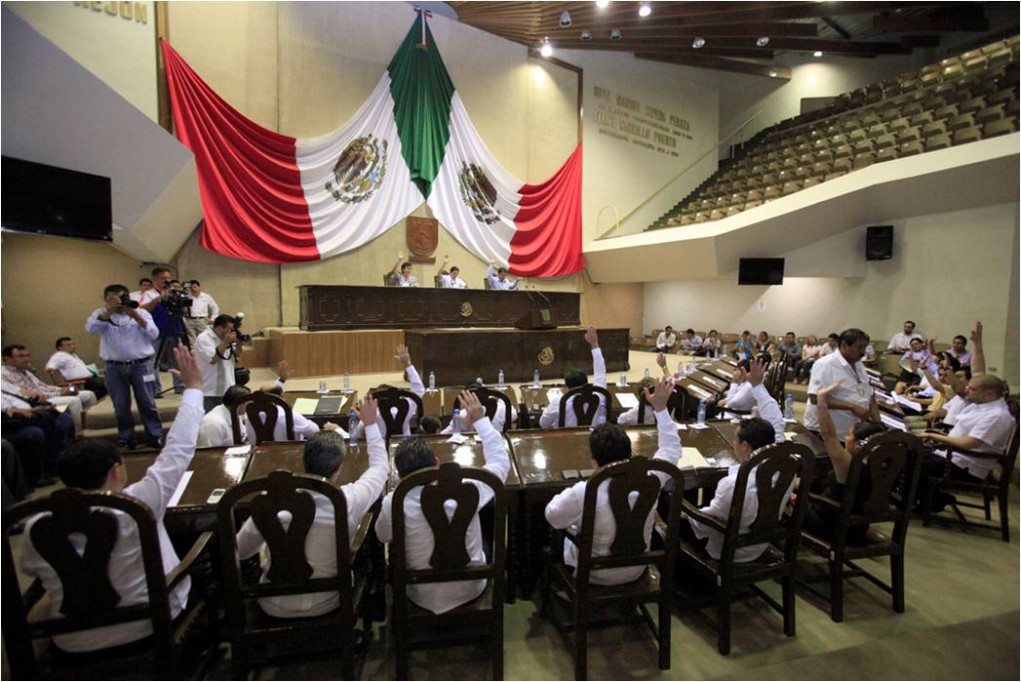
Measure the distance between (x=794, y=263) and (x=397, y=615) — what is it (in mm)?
10334

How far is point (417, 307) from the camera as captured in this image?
8.12 metres

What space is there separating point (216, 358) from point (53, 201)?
6.72 feet

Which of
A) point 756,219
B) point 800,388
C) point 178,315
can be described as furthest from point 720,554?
point 756,219

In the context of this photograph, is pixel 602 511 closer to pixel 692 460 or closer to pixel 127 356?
pixel 692 460

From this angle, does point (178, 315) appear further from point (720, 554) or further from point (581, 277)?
point (581, 277)

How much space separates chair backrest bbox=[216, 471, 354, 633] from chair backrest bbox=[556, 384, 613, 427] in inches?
81.6

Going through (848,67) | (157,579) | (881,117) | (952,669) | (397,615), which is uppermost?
(848,67)

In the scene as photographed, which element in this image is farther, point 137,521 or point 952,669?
point 952,669

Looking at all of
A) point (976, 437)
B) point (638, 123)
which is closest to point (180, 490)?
point (976, 437)

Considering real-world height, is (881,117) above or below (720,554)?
above

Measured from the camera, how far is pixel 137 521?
1.58 m

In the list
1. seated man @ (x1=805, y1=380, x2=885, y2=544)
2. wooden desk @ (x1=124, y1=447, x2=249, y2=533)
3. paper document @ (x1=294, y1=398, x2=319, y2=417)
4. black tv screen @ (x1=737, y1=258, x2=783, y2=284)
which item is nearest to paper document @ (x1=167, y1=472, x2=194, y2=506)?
wooden desk @ (x1=124, y1=447, x2=249, y2=533)

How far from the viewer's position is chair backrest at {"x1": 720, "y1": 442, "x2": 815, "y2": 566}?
2100 millimetres

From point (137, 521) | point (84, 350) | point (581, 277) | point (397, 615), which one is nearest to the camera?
point (137, 521)
